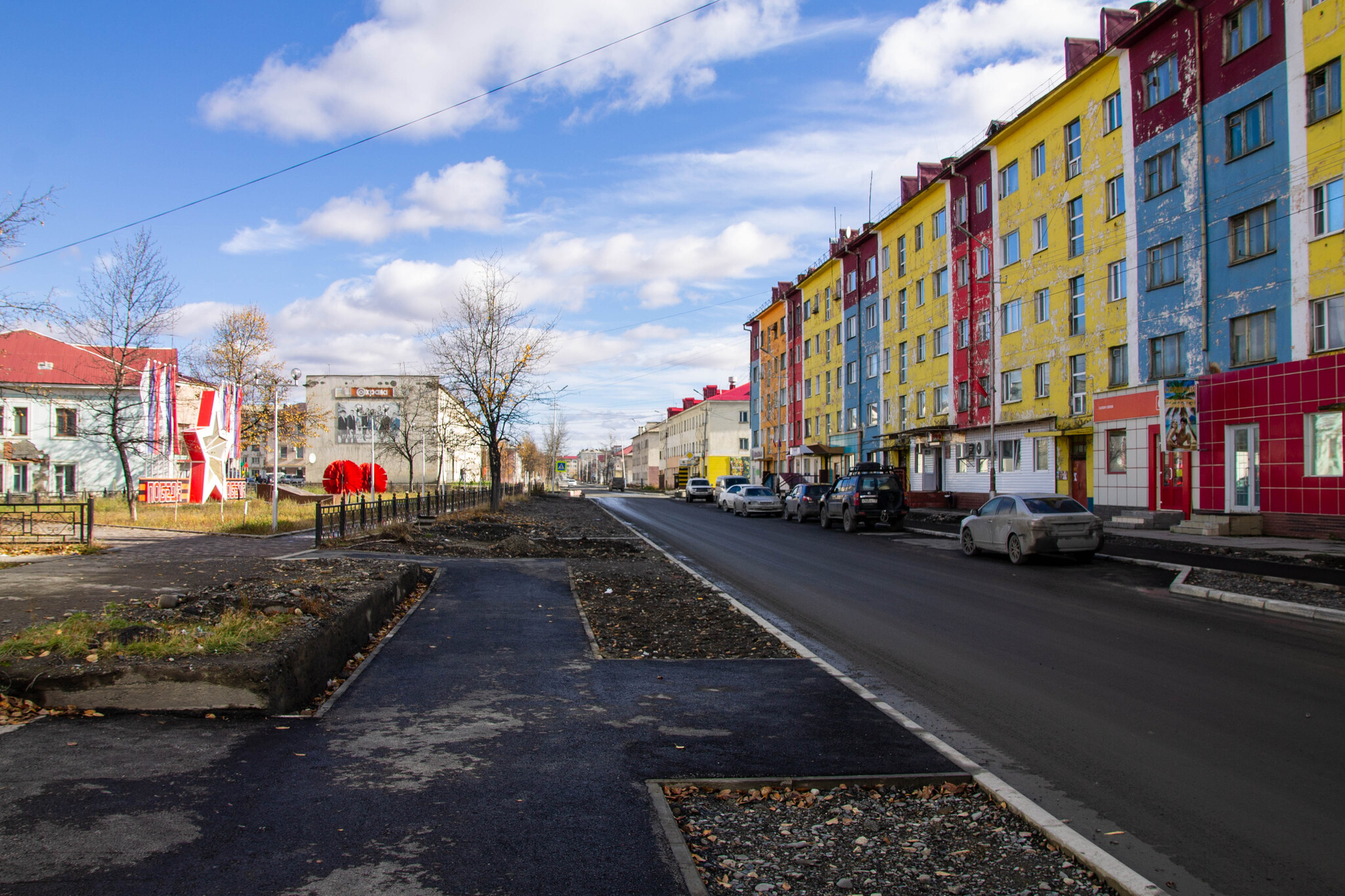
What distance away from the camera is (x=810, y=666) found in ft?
25.7

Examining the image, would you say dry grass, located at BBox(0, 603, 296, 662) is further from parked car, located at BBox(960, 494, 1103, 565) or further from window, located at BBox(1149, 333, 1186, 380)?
window, located at BBox(1149, 333, 1186, 380)

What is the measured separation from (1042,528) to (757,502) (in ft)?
80.4

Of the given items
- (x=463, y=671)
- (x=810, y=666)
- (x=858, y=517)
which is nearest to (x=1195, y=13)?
(x=858, y=517)

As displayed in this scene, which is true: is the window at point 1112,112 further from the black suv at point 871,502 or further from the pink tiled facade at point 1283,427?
the black suv at point 871,502

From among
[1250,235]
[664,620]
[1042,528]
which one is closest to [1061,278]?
[1250,235]

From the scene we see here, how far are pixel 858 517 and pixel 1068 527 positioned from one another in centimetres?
1173

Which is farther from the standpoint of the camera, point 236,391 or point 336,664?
point 236,391

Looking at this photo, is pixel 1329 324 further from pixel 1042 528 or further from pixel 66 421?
pixel 66 421

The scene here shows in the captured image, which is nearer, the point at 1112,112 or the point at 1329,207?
the point at 1329,207

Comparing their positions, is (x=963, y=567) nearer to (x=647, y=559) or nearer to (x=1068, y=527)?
(x=1068, y=527)

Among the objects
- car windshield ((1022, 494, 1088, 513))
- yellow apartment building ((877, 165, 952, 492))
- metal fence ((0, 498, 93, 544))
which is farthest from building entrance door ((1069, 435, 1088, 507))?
metal fence ((0, 498, 93, 544))

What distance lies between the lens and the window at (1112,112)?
95.1ft

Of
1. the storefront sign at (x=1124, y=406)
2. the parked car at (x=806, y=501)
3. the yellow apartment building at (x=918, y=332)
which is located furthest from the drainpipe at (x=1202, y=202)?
the yellow apartment building at (x=918, y=332)

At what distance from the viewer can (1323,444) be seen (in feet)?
68.0
